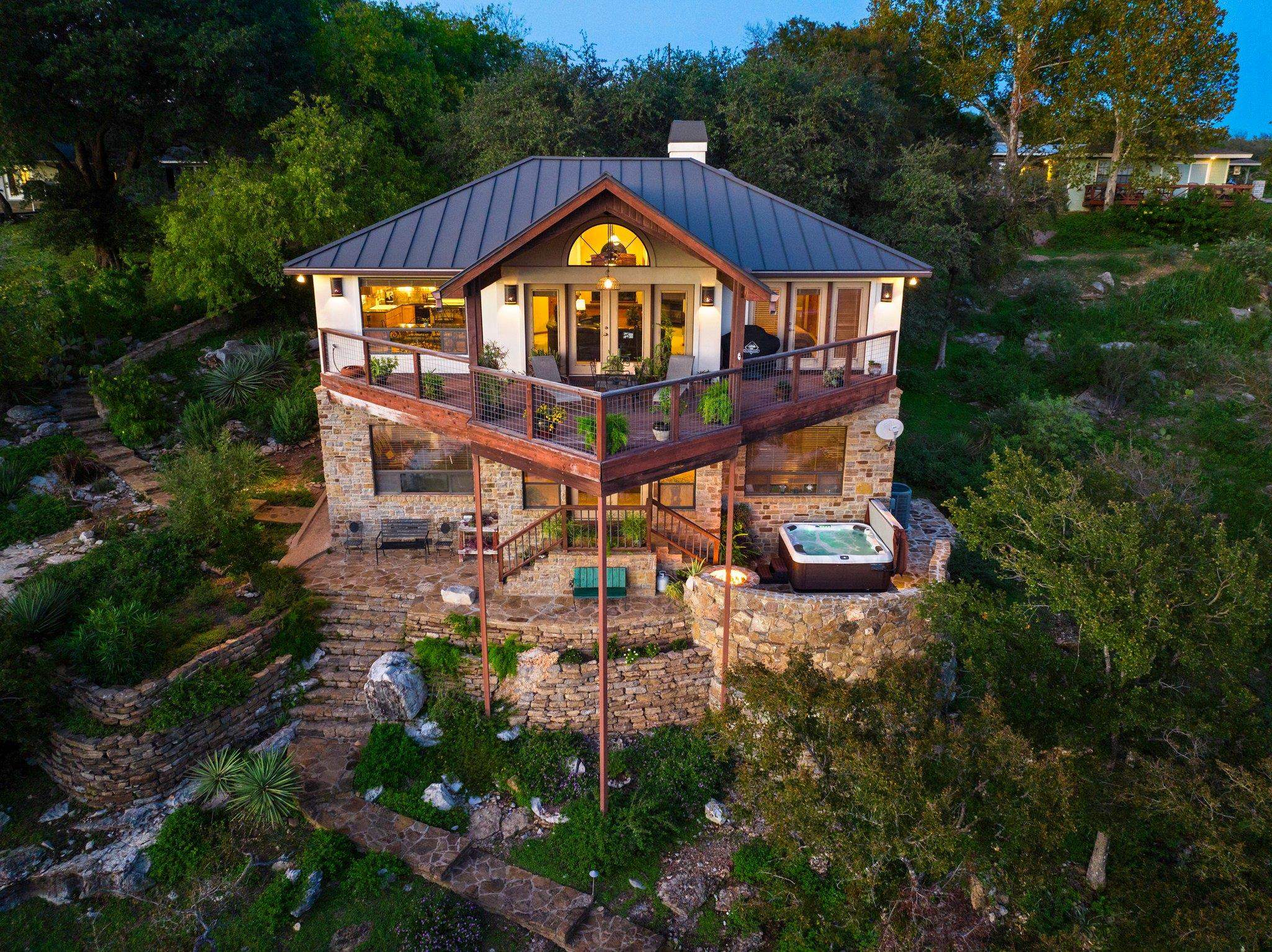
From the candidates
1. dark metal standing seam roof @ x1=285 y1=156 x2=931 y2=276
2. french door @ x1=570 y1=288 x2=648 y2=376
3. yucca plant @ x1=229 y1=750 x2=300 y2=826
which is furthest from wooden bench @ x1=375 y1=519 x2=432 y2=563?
dark metal standing seam roof @ x1=285 y1=156 x2=931 y2=276

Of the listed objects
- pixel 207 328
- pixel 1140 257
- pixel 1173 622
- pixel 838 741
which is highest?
pixel 1140 257

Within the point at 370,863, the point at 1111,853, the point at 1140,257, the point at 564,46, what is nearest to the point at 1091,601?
the point at 1111,853

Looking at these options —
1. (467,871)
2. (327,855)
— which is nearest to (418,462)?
(327,855)

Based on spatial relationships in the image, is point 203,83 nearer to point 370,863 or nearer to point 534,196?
point 534,196

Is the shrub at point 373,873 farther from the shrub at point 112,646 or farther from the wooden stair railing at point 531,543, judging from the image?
the wooden stair railing at point 531,543

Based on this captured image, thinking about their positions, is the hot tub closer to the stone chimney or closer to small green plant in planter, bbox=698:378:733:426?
small green plant in planter, bbox=698:378:733:426

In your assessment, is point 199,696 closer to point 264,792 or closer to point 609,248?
point 264,792

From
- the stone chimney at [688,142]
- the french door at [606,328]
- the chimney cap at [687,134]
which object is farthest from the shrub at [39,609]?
the chimney cap at [687,134]

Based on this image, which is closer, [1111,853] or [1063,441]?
[1111,853]
